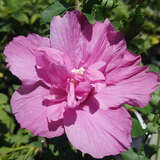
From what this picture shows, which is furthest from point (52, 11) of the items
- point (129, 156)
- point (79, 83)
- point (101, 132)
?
point (129, 156)

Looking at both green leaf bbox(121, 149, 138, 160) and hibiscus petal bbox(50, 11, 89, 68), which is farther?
green leaf bbox(121, 149, 138, 160)

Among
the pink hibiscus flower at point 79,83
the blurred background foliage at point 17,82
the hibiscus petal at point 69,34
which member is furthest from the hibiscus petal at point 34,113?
the blurred background foliage at point 17,82

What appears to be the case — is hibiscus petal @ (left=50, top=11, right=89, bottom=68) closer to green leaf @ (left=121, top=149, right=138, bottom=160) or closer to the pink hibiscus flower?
the pink hibiscus flower

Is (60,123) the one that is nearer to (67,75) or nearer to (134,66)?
(67,75)

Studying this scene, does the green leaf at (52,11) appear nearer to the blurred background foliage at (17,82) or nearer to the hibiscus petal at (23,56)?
the blurred background foliage at (17,82)

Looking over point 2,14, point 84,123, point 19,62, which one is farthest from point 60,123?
point 2,14

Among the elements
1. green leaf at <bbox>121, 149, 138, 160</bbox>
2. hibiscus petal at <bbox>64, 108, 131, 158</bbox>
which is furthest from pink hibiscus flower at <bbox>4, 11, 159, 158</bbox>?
green leaf at <bbox>121, 149, 138, 160</bbox>

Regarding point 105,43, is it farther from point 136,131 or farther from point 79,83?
point 136,131
